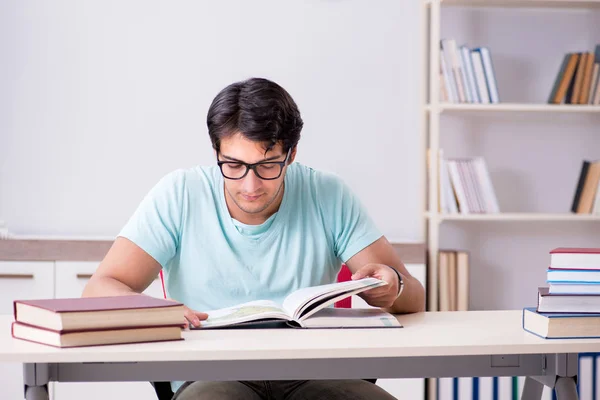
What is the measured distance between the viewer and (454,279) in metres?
3.23

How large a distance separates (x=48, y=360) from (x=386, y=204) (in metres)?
2.25

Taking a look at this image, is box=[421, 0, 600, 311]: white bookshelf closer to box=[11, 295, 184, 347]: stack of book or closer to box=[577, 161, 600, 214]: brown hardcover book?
box=[577, 161, 600, 214]: brown hardcover book

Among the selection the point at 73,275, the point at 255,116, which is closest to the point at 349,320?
the point at 255,116

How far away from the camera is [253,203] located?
181cm

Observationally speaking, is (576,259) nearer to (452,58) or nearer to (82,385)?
(452,58)

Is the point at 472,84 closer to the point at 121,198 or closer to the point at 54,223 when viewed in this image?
the point at 121,198

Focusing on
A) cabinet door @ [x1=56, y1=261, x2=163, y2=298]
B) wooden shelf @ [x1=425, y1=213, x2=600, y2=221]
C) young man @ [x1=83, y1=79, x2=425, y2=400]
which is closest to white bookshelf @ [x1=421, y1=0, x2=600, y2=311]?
wooden shelf @ [x1=425, y1=213, x2=600, y2=221]

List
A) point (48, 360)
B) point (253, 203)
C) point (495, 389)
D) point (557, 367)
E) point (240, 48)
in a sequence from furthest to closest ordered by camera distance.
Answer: point (240, 48) < point (495, 389) < point (253, 203) < point (557, 367) < point (48, 360)

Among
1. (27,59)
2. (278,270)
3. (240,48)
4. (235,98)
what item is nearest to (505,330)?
(278,270)

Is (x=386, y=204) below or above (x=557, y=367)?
above

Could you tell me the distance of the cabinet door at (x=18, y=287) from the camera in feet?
9.70

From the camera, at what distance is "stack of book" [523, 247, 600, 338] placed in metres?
1.50

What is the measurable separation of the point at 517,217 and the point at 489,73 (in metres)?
0.60

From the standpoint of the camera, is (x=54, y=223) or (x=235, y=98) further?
(x=54, y=223)
